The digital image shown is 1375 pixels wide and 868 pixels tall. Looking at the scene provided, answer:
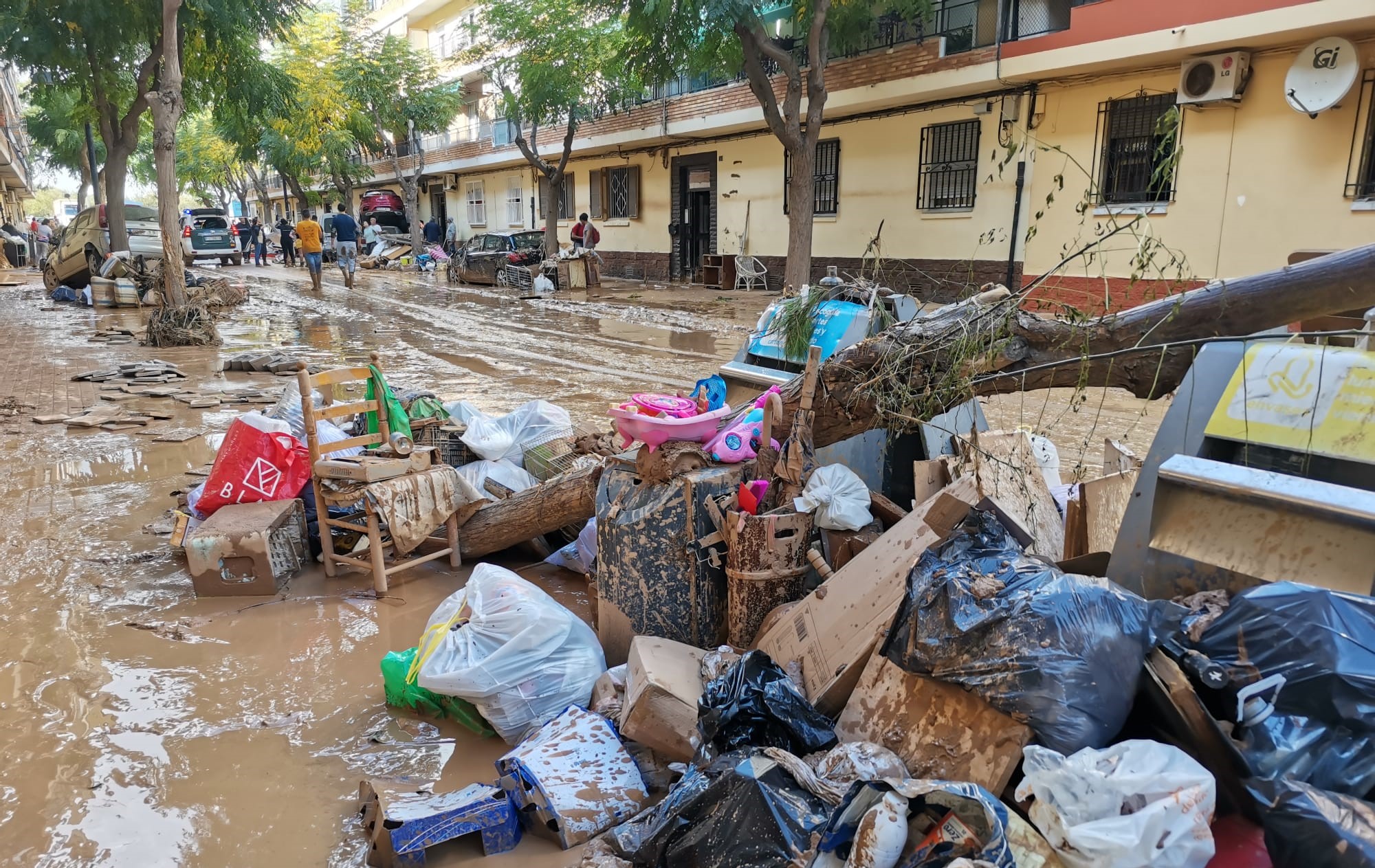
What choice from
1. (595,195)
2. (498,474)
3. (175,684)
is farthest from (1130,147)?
(595,195)

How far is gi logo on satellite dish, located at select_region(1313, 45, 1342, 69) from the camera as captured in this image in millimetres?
9109

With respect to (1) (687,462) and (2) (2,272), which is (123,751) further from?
(2) (2,272)

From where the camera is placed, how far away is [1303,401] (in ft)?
7.26

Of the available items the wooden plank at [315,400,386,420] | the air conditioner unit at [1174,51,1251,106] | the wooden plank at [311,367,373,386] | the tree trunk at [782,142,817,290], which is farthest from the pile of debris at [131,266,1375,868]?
the tree trunk at [782,142,817,290]

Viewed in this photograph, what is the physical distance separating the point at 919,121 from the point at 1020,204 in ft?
8.50

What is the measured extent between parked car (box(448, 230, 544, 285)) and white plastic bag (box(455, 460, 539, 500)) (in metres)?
15.5

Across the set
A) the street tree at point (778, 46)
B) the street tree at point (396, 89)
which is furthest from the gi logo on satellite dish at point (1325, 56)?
the street tree at point (396, 89)

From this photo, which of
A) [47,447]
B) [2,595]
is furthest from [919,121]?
[2,595]

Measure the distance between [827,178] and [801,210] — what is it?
3635mm

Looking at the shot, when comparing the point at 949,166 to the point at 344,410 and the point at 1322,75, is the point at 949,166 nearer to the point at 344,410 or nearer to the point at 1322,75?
the point at 1322,75

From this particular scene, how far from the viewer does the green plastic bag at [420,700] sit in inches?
115

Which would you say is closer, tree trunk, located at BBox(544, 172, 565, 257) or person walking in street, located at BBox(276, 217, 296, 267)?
tree trunk, located at BBox(544, 172, 565, 257)

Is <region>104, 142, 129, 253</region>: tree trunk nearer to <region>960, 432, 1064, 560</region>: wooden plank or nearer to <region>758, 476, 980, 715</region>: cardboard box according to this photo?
<region>960, 432, 1064, 560</region>: wooden plank

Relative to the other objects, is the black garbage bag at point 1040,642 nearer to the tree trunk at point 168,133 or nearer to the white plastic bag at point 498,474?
the white plastic bag at point 498,474
